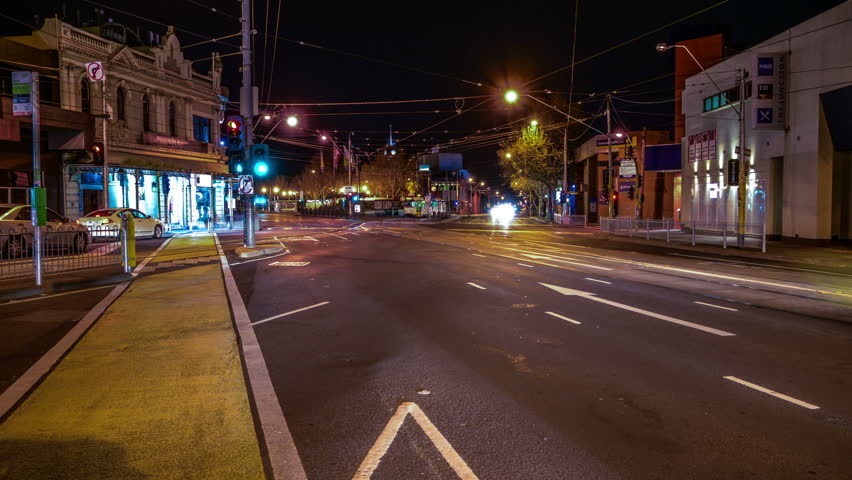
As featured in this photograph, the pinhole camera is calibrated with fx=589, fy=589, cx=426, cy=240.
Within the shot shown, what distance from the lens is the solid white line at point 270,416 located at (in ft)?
13.6

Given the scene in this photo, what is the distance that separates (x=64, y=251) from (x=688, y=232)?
32.0 m

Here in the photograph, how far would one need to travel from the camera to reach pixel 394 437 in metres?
4.68

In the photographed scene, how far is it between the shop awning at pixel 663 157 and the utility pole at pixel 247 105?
34453 mm

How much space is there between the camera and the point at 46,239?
48.2 ft

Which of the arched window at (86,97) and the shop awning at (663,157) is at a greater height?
the arched window at (86,97)

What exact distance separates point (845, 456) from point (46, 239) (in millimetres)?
16359

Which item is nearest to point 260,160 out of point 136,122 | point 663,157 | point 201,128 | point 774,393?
point 774,393

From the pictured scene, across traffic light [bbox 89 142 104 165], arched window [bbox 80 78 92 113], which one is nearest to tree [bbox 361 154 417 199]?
arched window [bbox 80 78 92 113]

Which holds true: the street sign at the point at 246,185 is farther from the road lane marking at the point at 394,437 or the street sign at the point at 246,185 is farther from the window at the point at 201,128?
the window at the point at 201,128

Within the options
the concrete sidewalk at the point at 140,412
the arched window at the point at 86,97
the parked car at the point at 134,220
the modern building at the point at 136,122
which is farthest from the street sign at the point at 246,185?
the arched window at the point at 86,97

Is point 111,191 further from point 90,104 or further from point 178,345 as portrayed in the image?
point 178,345

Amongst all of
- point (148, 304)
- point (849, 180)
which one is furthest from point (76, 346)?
point (849, 180)

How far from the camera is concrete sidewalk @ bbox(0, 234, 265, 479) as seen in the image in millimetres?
4184

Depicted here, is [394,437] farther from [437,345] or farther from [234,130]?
[234,130]
